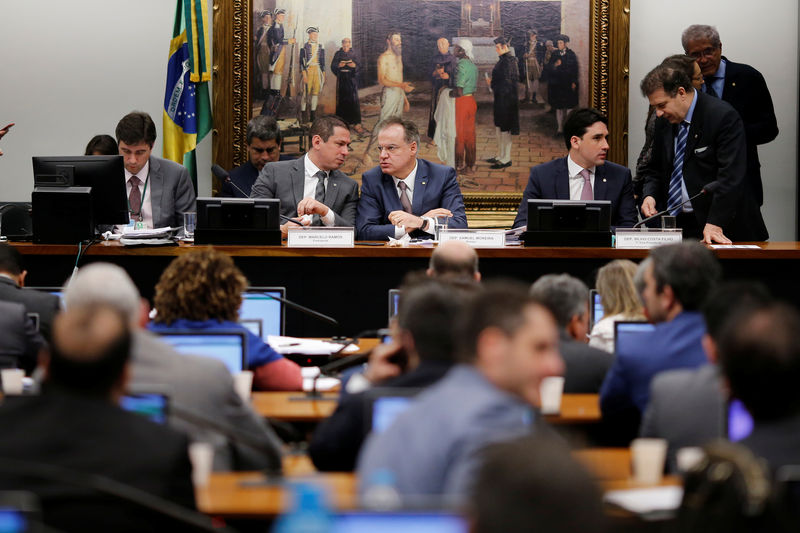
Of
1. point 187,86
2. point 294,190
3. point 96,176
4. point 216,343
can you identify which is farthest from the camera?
point 187,86

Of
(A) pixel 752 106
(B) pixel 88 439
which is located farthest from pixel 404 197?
(B) pixel 88 439

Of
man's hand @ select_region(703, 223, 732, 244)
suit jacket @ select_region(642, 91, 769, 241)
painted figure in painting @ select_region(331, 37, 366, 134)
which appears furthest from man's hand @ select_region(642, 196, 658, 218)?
painted figure in painting @ select_region(331, 37, 366, 134)

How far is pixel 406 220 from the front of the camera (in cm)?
682

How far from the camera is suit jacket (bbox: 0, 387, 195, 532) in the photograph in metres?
1.91

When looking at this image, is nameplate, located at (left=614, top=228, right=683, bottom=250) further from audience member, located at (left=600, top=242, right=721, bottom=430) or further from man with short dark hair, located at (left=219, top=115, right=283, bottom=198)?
man with short dark hair, located at (left=219, top=115, right=283, bottom=198)

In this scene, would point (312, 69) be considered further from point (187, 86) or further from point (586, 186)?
point (586, 186)

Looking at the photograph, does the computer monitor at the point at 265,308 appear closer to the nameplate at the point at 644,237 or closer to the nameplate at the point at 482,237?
the nameplate at the point at 482,237

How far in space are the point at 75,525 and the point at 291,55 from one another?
23.2 ft

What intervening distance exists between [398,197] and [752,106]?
324 centimetres

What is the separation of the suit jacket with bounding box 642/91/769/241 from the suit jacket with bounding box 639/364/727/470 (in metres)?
4.22

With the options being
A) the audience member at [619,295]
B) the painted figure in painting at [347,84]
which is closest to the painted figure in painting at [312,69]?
the painted figure in painting at [347,84]

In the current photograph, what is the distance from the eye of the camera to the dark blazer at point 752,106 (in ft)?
→ 27.3

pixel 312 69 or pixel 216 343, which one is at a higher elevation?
pixel 312 69

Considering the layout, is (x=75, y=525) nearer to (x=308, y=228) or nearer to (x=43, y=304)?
(x=43, y=304)
